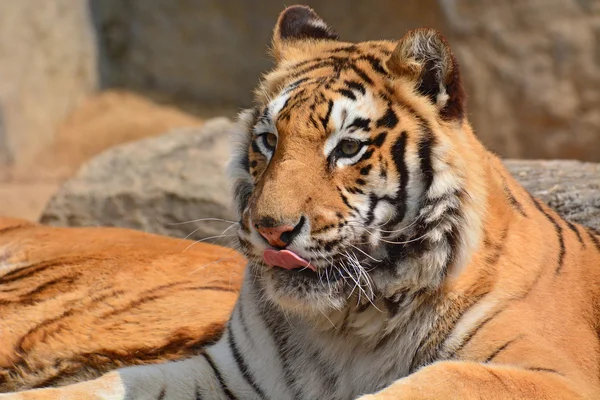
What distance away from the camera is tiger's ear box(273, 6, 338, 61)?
241 centimetres

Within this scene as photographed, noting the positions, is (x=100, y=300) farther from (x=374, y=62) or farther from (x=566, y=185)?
(x=566, y=185)

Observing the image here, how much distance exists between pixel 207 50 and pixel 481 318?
5899mm

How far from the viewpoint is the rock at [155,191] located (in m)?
4.06

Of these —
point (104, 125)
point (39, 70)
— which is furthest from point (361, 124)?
point (104, 125)

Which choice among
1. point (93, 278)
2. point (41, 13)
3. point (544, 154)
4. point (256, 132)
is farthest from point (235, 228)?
point (41, 13)

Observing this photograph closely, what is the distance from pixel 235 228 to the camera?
2203 millimetres

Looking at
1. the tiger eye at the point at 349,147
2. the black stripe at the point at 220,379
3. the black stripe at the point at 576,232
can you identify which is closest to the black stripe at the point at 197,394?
the black stripe at the point at 220,379

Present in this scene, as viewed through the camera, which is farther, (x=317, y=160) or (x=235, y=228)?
(x=235, y=228)

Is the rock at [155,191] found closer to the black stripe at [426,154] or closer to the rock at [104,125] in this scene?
the black stripe at [426,154]

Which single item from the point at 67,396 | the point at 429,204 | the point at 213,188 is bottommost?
the point at 67,396

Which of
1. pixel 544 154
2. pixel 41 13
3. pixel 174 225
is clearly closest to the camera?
pixel 174 225

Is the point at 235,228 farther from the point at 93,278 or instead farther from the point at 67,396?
the point at 93,278

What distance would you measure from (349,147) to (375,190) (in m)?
0.11

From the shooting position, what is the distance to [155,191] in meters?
4.14
